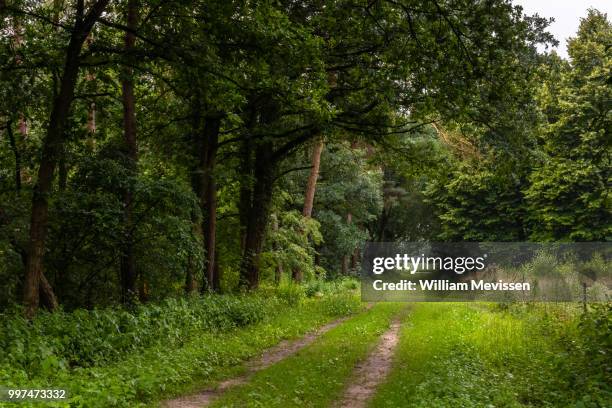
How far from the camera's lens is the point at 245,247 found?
929 inches

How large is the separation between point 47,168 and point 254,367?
5713 mm

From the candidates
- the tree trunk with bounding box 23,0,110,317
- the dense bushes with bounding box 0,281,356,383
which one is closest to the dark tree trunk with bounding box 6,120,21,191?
the tree trunk with bounding box 23,0,110,317

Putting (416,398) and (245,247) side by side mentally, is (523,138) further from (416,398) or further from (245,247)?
(245,247)

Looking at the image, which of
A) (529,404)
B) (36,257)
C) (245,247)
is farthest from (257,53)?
(245,247)

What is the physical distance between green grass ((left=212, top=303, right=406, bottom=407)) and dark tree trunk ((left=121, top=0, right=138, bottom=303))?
4.48 metres

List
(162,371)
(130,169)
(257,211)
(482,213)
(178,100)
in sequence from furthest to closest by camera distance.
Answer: (482,213) → (257,211) → (178,100) → (130,169) → (162,371)

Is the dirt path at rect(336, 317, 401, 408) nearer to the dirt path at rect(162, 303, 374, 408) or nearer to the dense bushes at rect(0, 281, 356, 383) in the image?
the dirt path at rect(162, 303, 374, 408)

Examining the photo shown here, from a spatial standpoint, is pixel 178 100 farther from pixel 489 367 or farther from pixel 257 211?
pixel 489 367

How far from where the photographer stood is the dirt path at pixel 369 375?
9.62 metres

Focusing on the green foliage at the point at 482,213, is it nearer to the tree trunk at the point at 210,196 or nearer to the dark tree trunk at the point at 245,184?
the dark tree trunk at the point at 245,184

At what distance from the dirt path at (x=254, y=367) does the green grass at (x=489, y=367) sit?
2448mm

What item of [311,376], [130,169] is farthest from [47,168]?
[311,376]

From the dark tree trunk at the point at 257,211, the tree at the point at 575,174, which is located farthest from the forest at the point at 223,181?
the tree at the point at 575,174

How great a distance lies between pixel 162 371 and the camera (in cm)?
995
